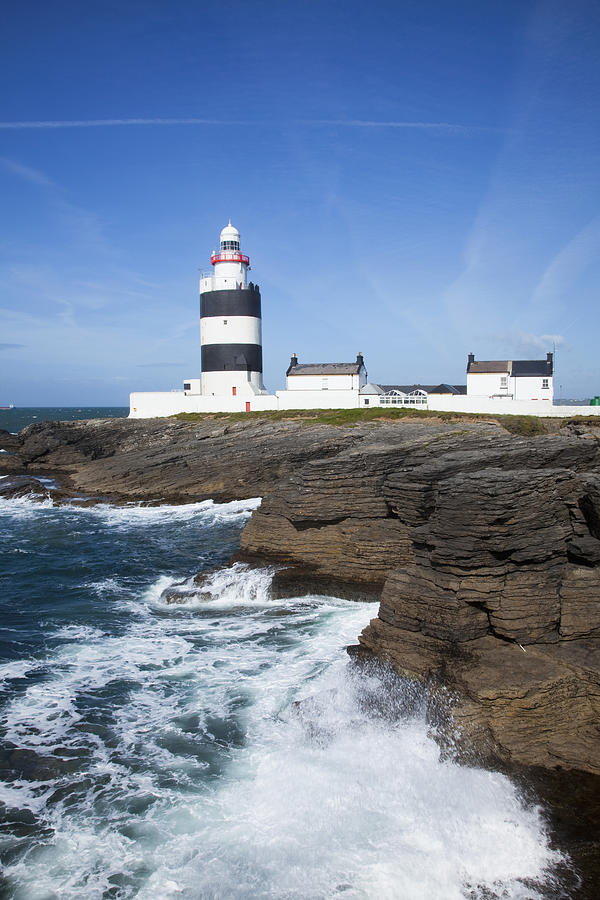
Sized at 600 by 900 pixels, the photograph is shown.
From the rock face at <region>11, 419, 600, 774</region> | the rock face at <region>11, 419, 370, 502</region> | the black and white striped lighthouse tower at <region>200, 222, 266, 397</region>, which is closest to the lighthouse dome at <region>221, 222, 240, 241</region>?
the black and white striped lighthouse tower at <region>200, 222, 266, 397</region>

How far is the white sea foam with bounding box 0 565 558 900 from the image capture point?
318 inches

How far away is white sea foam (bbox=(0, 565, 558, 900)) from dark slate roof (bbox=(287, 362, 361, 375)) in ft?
129

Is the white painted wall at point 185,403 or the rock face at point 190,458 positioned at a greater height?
the white painted wall at point 185,403

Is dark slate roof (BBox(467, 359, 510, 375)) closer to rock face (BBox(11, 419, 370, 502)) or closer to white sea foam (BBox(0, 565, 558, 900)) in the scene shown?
rock face (BBox(11, 419, 370, 502))

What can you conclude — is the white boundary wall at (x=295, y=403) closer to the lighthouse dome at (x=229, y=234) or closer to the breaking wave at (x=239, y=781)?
the lighthouse dome at (x=229, y=234)

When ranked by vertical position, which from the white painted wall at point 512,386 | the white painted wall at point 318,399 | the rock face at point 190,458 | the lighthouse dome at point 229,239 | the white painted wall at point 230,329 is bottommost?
the rock face at point 190,458

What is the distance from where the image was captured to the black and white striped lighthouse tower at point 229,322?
52.3 m

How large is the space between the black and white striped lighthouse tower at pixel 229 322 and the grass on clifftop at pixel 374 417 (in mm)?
4852

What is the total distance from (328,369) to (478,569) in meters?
42.0

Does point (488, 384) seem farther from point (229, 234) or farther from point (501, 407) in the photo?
point (229, 234)

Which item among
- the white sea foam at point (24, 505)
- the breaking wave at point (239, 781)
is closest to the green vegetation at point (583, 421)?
the breaking wave at point (239, 781)

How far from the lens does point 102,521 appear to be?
1191 inches

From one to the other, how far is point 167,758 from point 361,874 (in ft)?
13.6

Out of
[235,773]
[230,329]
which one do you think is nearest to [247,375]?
[230,329]
